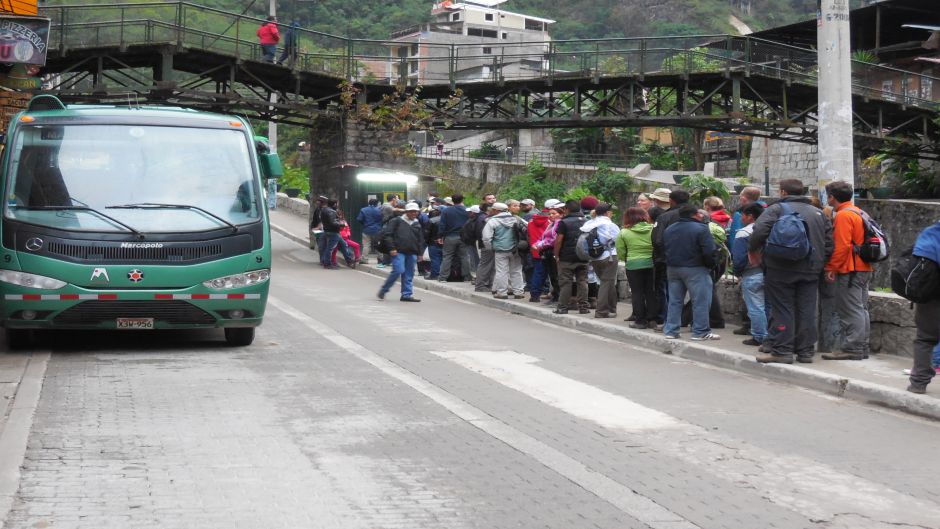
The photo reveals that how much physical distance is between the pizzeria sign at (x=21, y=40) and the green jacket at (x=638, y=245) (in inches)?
411

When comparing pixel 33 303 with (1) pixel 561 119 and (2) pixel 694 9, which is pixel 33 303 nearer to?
(1) pixel 561 119

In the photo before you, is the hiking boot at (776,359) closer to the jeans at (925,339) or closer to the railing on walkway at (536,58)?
the jeans at (925,339)

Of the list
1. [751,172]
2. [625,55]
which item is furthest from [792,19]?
[625,55]

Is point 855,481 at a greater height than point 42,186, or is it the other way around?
point 42,186

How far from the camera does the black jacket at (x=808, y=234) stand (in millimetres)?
10508

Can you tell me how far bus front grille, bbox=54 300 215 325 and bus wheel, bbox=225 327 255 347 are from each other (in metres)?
0.64

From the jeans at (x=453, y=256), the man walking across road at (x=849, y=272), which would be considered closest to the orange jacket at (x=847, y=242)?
the man walking across road at (x=849, y=272)

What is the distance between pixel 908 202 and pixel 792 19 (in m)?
90.3

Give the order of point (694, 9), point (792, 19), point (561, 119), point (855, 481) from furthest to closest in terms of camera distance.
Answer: point (694, 9) < point (792, 19) < point (561, 119) < point (855, 481)

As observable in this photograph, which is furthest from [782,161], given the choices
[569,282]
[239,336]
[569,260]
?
[239,336]

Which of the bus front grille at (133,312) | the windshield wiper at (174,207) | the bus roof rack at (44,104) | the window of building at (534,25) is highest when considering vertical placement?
the window of building at (534,25)

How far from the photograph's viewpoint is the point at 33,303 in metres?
10.6

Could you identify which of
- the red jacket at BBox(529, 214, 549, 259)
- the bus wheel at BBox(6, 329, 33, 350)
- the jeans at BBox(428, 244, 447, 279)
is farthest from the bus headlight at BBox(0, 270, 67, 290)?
the jeans at BBox(428, 244, 447, 279)

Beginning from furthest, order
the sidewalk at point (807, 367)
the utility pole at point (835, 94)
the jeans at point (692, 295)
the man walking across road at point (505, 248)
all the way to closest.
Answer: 1. the man walking across road at point (505, 248)
2. the utility pole at point (835, 94)
3. the jeans at point (692, 295)
4. the sidewalk at point (807, 367)
